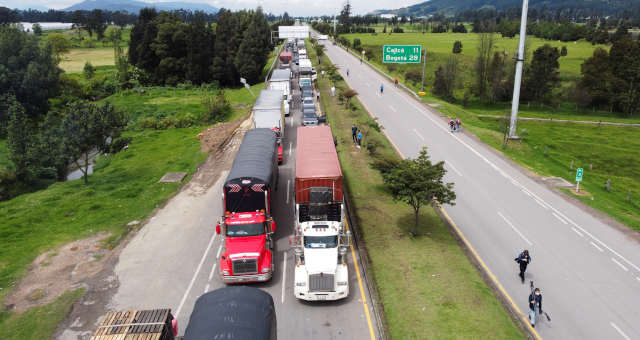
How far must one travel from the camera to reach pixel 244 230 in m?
17.6

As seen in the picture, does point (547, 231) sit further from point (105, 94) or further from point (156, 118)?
point (105, 94)

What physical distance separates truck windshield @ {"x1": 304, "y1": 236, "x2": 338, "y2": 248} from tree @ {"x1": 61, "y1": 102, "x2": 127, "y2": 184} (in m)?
20.6

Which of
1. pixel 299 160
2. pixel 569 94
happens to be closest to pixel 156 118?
pixel 299 160

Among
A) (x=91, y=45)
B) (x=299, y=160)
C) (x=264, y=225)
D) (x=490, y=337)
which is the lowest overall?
(x=490, y=337)

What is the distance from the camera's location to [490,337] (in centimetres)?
1372

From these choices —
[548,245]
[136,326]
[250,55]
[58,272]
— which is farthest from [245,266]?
[250,55]

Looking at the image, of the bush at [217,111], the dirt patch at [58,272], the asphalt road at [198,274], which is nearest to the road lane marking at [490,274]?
the asphalt road at [198,274]

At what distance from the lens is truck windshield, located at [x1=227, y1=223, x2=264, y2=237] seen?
17.5 meters

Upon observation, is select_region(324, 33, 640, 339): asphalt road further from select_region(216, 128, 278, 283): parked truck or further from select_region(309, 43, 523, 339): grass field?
select_region(216, 128, 278, 283): parked truck

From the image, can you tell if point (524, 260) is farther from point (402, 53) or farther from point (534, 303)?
point (402, 53)

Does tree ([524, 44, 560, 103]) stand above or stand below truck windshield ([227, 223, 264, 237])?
above

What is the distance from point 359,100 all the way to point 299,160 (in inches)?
1273

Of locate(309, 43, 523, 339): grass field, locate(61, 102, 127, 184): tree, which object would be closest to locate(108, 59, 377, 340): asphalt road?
locate(309, 43, 523, 339): grass field

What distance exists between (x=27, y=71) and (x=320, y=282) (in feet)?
171
